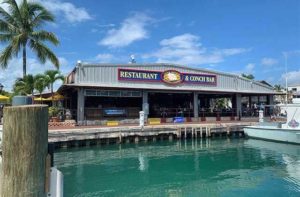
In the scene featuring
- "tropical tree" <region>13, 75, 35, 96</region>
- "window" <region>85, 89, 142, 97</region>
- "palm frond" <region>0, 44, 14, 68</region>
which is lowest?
"window" <region>85, 89, 142, 97</region>

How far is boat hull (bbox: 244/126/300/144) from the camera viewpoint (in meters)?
20.7

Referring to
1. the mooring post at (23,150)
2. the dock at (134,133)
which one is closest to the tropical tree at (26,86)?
the dock at (134,133)

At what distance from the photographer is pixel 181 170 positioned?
13.2m

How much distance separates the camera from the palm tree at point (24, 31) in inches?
923

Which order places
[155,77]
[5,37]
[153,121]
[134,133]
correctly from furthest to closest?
[155,77], [153,121], [5,37], [134,133]

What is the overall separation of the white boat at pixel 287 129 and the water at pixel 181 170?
2.49 ft

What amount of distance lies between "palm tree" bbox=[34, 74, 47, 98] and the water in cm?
1527

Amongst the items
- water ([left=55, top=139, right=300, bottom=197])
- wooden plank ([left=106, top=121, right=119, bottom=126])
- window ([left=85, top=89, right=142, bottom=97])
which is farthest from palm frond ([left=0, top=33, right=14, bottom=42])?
water ([left=55, top=139, right=300, bottom=197])

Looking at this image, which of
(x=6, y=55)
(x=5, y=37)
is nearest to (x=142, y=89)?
(x=6, y=55)

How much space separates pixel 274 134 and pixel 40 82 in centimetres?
2412

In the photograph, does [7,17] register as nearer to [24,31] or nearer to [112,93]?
[24,31]

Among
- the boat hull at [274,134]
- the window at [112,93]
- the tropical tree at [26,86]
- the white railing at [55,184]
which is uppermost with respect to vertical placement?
the tropical tree at [26,86]

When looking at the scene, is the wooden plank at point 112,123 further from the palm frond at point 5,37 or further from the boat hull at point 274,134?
the boat hull at point 274,134

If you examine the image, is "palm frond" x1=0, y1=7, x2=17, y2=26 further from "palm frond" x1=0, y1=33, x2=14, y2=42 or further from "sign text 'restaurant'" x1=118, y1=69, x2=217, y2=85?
"sign text 'restaurant'" x1=118, y1=69, x2=217, y2=85
